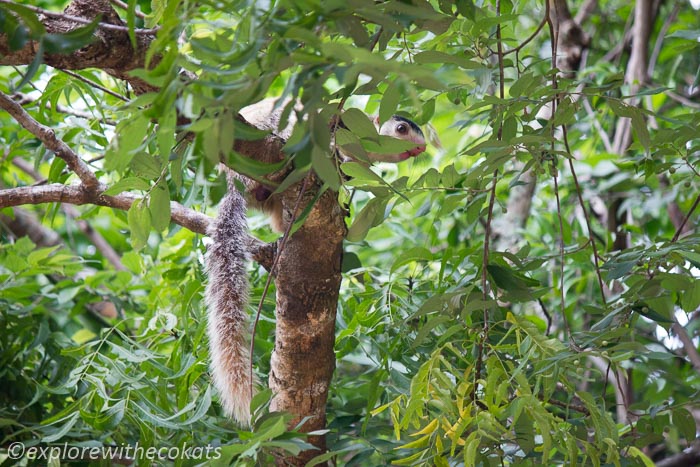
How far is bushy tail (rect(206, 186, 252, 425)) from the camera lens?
139 cm

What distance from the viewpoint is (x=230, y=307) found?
1.52 metres

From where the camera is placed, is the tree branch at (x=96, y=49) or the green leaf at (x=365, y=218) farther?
the green leaf at (x=365, y=218)

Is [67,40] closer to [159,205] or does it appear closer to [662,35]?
[159,205]

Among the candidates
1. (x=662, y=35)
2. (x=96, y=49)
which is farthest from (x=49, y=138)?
(x=662, y=35)

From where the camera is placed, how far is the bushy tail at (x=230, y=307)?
Result: 139 centimetres

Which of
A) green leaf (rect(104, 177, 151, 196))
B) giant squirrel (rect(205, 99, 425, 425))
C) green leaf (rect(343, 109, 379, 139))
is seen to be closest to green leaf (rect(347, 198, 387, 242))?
giant squirrel (rect(205, 99, 425, 425))

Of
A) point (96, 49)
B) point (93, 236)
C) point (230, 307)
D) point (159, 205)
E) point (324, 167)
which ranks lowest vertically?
point (93, 236)

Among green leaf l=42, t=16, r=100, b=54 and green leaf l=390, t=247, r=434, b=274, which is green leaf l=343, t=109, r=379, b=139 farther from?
green leaf l=390, t=247, r=434, b=274

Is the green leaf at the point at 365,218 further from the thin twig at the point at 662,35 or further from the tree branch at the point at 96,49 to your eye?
the thin twig at the point at 662,35

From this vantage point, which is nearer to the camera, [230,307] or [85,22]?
[85,22]

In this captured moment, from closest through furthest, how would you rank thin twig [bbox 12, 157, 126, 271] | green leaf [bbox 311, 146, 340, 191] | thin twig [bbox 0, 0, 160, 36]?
green leaf [bbox 311, 146, 340, 191], thin twig [bbox 0, 0, 160, 36], thin twig [bbox 12, 157, 126, 271]

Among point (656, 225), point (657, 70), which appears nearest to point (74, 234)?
point (656, 225)

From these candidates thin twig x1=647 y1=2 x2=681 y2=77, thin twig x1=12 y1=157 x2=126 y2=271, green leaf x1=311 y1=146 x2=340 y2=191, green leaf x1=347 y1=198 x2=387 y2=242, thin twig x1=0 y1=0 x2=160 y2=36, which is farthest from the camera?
thin twig x1=12 y1=157 x2=126 y2=271

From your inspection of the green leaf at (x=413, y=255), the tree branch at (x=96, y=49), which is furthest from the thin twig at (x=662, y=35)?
the tree branch at (x=96, y=49)
